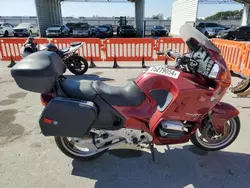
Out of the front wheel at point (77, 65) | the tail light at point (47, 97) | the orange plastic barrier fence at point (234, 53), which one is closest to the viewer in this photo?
the tail light at point (47, 97)

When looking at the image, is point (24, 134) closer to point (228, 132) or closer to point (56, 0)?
point (228, 132)

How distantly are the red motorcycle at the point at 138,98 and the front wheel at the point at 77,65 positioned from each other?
4.60 meters

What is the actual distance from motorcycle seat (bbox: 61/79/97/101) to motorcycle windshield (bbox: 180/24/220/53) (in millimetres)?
1283

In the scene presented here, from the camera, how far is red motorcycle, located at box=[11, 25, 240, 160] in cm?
214

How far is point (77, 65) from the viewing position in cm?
695

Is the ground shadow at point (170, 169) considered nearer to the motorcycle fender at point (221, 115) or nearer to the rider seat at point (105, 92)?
the motorcycle fender at point (221, 115)

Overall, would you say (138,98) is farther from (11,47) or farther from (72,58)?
(11,47)

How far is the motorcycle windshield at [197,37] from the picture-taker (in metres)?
2.22

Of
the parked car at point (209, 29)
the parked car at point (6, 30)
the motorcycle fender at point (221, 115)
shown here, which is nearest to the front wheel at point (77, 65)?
the motorcycle fender at point (221, 115)

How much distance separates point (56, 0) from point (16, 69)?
29550 mm

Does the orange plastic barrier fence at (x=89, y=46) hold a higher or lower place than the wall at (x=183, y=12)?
lower

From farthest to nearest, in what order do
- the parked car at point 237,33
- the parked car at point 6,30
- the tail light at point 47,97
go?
the parked car at point 6,30
the parked car at point 237,33
the tail light at point 47,97

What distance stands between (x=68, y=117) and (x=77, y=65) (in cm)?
506

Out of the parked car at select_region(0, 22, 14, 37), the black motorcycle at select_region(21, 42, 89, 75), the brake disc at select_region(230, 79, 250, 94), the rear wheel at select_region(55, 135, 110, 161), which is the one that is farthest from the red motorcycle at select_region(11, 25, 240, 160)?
the parked car at select_region(0, 22, 14, 37)
